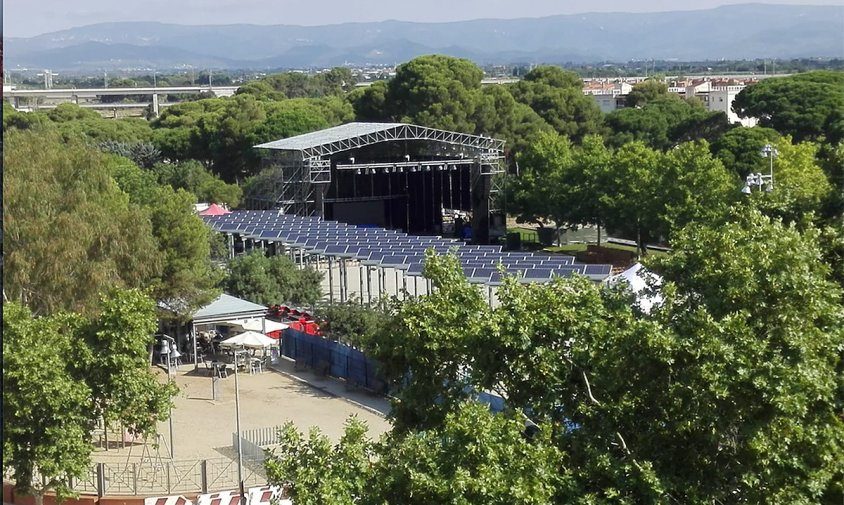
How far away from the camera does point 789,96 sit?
44.5 metres

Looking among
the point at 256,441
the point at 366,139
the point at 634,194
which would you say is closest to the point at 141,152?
the point at 366,139

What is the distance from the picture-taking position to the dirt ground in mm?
15906

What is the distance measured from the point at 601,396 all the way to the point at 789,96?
127 ft

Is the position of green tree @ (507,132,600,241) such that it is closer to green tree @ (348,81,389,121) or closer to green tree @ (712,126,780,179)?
green tree @ (712,126,780,179)

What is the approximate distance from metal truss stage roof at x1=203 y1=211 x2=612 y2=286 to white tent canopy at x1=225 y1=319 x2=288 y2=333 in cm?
280

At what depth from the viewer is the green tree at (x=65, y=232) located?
56.6 feet

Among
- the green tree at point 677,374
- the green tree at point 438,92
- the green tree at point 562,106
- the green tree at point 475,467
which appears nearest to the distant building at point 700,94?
the green tree at point 562,106

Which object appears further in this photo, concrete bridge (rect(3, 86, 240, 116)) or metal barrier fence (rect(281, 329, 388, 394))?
concrete bridge (rect(3, 86, 240, 116))

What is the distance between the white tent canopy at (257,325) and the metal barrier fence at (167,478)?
6959 millimetres

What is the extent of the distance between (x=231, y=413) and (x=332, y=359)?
2763mm

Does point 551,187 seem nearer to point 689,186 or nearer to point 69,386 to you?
point 689,186

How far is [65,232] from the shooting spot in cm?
1752

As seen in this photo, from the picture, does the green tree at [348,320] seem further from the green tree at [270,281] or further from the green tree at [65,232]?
the green tree at [270,281]

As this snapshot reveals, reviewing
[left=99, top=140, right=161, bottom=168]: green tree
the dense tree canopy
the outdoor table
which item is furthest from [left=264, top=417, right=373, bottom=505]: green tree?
[left=99, top=140, right=161, bottom=168]: green tree
